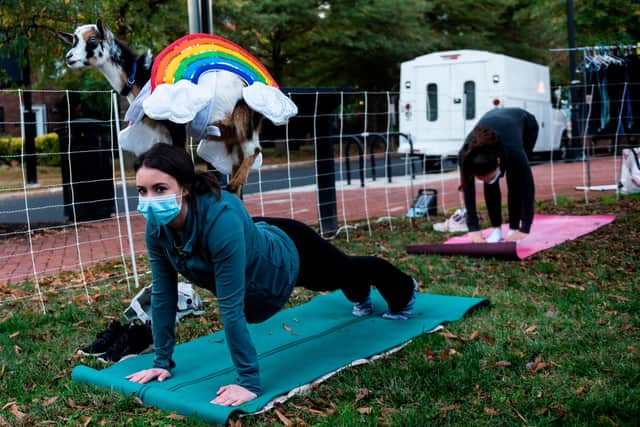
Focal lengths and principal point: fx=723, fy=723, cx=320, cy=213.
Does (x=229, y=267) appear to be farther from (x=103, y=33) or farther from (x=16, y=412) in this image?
(x=103, y=33)

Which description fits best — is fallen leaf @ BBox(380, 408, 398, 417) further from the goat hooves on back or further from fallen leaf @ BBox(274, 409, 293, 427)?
the goat hooves on back

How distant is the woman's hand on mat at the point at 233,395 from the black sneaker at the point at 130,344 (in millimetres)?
1029

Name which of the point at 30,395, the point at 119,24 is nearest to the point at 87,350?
the point at 30,395

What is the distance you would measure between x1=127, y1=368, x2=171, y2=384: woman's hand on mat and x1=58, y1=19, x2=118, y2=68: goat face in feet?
7.38

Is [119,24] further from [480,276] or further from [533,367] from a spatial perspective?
[533,367]

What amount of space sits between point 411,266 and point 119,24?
252 inches

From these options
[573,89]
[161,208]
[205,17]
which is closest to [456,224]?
[205,17]

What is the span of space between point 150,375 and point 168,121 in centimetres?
162

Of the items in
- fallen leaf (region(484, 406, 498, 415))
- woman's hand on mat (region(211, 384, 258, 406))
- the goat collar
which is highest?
the goat collar

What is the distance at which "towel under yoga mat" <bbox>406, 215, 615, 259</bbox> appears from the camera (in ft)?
21.8

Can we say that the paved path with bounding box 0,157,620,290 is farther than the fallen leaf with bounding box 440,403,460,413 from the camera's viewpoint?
Yes

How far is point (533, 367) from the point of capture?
3.81 metres

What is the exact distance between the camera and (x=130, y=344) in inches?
169

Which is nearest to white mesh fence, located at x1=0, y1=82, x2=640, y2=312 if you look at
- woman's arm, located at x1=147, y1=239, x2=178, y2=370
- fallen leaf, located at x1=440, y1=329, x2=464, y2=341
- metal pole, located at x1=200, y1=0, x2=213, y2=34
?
metal pole, located at x1=200, y1=0, x2=213, y2=34
